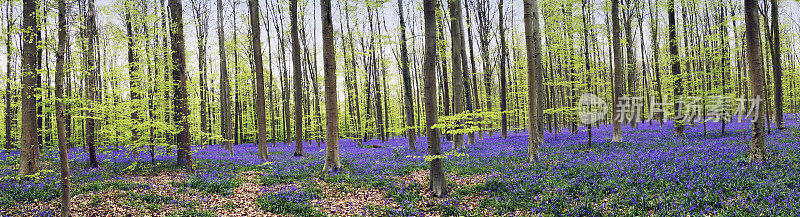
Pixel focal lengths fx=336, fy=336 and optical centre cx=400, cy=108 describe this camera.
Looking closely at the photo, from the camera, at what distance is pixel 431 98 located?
8.07m

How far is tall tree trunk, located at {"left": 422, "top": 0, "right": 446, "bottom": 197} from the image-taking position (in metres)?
7.88

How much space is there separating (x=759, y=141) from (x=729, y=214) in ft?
16.0

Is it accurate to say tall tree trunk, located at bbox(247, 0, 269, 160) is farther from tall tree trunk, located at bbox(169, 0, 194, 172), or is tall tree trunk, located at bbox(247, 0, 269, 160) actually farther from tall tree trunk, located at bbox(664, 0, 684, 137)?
tall tree trunk, located at bbox(664, 0, 684, 137)

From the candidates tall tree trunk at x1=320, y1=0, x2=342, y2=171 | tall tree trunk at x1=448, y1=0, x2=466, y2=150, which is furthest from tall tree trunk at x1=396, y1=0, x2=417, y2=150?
tall tree trunk at x1=320, y1=0, x2=342, y2=171

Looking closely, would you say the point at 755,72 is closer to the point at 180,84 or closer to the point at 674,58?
the point at 674,58

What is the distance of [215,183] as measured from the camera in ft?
30.1

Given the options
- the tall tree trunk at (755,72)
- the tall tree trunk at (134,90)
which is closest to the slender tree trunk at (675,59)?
the tall tree trunk at (755,72)

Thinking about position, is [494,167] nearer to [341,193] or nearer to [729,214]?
[341,193]

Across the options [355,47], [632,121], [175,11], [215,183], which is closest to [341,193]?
[215,183]

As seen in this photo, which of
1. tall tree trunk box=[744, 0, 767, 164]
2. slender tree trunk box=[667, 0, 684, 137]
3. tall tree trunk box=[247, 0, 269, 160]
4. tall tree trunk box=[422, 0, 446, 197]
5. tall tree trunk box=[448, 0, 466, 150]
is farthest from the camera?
slender tree trunk box=[667, 0, 684, 137]

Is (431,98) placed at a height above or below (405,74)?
below

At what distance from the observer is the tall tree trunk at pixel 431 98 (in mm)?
7879

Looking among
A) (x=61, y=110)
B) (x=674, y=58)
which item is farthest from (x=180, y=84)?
Answer: (x=674, y=58)

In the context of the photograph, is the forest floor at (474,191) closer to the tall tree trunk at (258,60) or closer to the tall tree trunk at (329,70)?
the tall tree trunk at (329,70)
